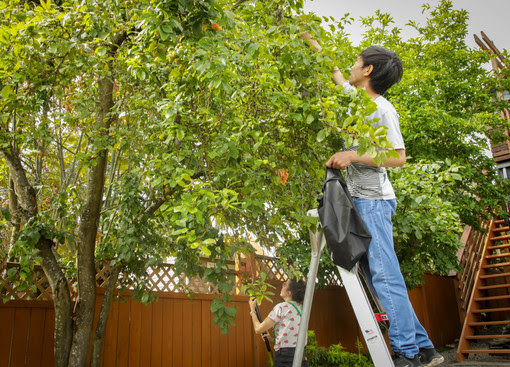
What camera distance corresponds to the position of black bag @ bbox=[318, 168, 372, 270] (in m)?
1.84

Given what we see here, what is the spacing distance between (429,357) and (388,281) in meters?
0.36

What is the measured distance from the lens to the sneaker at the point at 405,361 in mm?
1713

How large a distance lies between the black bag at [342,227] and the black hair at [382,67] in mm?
628

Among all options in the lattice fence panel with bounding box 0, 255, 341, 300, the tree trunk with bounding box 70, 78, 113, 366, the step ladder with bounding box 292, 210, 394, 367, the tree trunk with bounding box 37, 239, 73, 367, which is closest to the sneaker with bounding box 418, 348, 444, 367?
the step ladder with bounding box 292, 210, 394, 367

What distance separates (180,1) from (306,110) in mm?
814

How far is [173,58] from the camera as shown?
2234 millimetres

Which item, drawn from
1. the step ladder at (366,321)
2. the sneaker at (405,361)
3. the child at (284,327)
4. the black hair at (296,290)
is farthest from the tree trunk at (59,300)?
the sneaker at (405,361)

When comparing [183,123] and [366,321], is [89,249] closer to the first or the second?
[183,123]

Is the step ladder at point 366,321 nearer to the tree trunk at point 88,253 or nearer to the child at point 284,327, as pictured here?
the child at point 284,327

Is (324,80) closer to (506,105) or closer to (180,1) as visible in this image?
(180,1)

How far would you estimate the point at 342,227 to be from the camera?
1.86 metres

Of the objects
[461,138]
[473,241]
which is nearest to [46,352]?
[461,138]

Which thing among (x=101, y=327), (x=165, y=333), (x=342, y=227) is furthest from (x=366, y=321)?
(x=165, y=333)

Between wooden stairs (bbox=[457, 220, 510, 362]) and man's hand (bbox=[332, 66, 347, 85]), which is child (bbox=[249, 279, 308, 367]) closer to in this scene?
man's hand (bbox=[332, 66, 347, 85])
